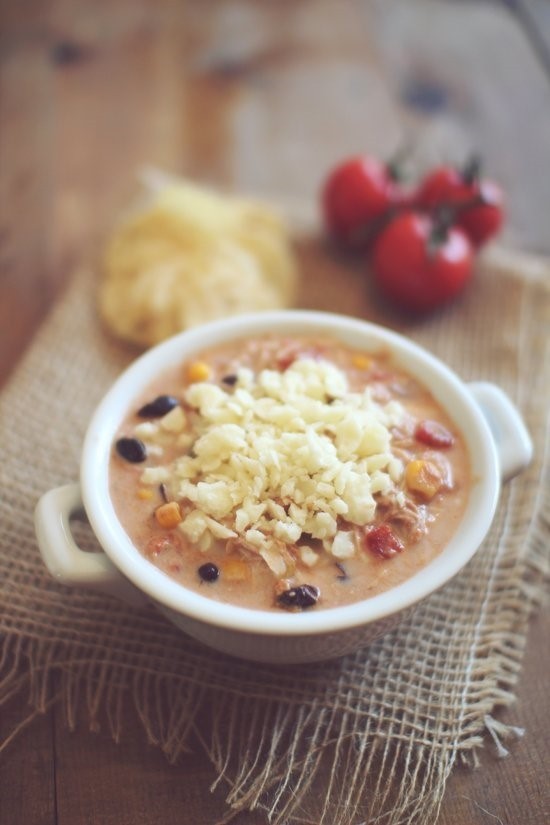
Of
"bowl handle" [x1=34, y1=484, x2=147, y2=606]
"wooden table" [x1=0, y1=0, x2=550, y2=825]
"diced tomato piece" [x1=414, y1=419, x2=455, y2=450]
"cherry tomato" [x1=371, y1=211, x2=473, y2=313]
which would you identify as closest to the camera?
"bowl handle" [x1=34, y1=484, x2=147, y2=606]

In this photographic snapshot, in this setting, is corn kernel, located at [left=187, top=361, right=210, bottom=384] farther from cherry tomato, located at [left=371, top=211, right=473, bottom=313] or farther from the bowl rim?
cherry tomato, located at [left=371, top=211, right=473, bottom=313]

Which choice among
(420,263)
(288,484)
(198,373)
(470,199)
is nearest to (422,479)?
(288,484)

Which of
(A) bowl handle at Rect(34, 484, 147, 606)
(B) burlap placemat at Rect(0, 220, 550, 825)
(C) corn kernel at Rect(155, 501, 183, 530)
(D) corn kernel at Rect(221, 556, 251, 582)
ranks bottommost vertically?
(B) burlap placemat at Rect(0, 220, 550, 825)

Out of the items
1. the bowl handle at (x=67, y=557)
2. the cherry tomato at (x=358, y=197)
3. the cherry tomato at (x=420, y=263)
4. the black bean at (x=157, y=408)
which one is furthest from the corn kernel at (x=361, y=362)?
the cherry tomato at (x=358, y=197)

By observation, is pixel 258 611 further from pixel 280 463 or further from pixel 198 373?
pixel 198 373

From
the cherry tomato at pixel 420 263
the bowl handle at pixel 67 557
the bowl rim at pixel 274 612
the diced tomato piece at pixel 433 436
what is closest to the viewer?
the bowl rim at pixel 274 612

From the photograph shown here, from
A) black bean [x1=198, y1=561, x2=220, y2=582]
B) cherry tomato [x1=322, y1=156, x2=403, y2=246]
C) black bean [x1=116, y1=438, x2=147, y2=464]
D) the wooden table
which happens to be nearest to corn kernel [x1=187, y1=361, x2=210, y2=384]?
black bean [x1=116, y1=438, x2=147, y2=464]

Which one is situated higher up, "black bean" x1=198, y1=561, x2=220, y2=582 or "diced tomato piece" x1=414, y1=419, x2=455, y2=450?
"diced tomato piece" x1=414, y1=419, x2=455, y2=450

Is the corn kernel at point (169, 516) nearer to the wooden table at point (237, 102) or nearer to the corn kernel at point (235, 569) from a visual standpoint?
the corn kernel at point (235, 569)
